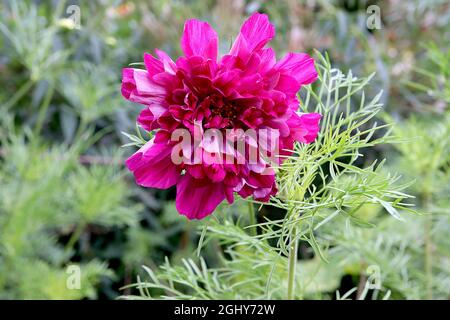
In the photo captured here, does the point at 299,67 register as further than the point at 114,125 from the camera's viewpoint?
No

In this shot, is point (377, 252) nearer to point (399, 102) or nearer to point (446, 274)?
point (446, 274)

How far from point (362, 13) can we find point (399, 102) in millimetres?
265

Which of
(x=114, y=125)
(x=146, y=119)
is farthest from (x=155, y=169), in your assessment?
(x=114, y=125)

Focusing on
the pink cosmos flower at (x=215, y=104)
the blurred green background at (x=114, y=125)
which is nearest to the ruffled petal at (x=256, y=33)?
the pink cosmos flower at (x=215, y=104)

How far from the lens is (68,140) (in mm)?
1157

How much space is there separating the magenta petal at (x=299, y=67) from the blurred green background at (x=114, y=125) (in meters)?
0.21

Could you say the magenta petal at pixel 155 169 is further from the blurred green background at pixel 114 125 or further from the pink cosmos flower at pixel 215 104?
the blurred green background at pixel 114 125

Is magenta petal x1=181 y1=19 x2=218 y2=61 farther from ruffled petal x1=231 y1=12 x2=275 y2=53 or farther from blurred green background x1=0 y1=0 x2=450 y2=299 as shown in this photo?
blurred green background x1=0 y1=0 x2=450 y2=299

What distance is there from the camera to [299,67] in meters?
0.31

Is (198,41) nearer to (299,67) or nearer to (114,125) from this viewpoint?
(299,67)

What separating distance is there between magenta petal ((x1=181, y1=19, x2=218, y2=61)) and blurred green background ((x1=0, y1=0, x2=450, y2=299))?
0.79ft

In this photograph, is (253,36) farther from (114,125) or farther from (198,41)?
(114,125)

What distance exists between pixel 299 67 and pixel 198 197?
9 cm

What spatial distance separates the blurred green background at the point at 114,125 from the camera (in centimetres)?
65
